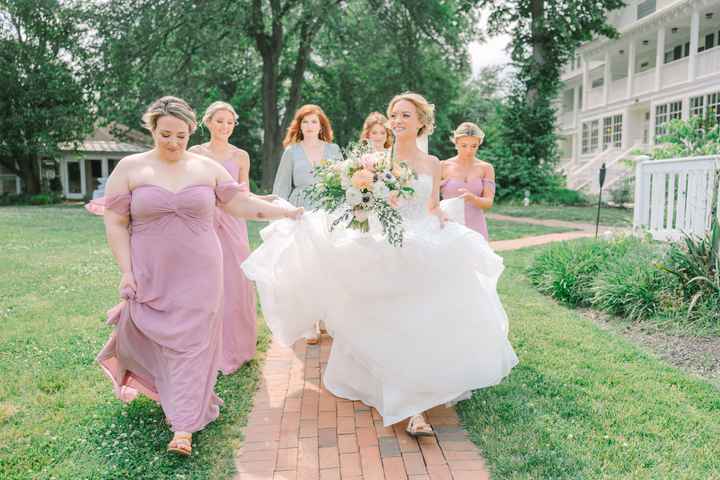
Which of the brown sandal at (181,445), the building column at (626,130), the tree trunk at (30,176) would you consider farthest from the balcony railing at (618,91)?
the brown sandal at (181,445)

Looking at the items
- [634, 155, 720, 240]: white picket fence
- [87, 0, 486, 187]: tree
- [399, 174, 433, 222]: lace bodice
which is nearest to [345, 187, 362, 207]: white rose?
[399, 174, 433, 222]: lace bodice

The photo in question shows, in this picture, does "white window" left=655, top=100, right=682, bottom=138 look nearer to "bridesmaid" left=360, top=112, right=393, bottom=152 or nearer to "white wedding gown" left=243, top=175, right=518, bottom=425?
"bridesmaid" left=360, top=112, right=393, bottom=152

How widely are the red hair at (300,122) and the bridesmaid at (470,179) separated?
1411 mm

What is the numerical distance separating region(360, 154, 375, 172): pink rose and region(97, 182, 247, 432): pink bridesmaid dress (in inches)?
41.0

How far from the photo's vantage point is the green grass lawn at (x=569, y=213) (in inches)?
672

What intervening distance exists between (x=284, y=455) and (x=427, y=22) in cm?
2198

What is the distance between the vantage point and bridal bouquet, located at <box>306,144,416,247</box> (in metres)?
3.87

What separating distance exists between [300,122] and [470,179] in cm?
191

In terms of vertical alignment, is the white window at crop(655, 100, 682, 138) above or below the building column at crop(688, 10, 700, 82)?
below

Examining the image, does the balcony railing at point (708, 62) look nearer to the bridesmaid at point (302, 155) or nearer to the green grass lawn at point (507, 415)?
the green grass lawn at point (507, 415)

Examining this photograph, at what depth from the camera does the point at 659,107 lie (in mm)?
27234

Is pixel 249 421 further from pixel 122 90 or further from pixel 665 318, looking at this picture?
pixel 122 90

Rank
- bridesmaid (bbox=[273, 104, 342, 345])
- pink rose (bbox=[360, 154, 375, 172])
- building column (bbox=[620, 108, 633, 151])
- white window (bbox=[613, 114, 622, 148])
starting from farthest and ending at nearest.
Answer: white window (bbox=[613, 114, 622, 148]) < building column (bbox=[620, 108, 633, 151]) < bridesmaid (bbox=[273, 104, 342, 345]) < pink rose (bbox=[360, 154, 375, 172])

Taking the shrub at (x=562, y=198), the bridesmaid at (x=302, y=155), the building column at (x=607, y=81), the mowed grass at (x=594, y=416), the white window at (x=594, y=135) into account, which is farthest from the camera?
the white window at (x=594, y=135)
